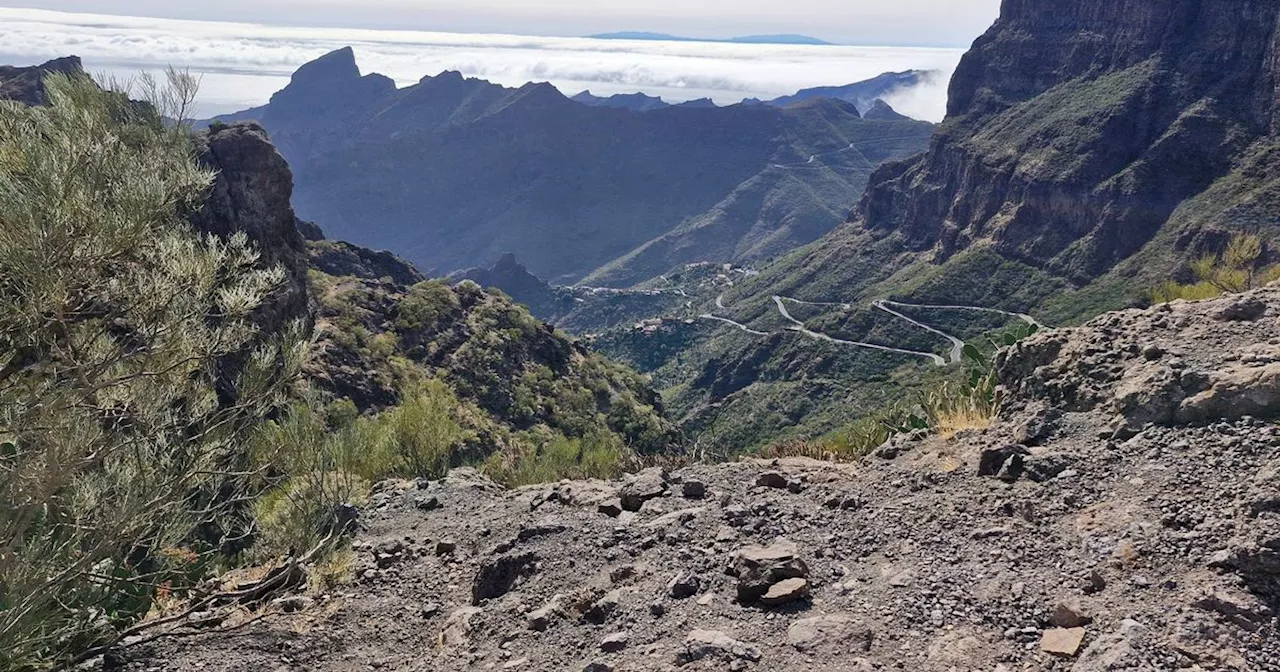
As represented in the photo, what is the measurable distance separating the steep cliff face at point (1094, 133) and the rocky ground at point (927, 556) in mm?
92930

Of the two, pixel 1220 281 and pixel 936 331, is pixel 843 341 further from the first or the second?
pixel 1220 281

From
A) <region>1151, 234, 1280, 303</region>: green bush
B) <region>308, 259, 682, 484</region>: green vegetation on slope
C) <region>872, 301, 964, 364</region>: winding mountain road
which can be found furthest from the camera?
<region>872, 301, 964, 364</region>: winding mountain road

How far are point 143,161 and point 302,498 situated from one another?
12.3 feet

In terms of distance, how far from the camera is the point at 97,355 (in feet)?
20.6

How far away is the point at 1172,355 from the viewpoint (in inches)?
305

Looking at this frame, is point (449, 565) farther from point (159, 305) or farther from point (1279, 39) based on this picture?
point (1279, 39)

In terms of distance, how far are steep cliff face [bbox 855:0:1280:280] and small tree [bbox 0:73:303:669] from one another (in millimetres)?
97800


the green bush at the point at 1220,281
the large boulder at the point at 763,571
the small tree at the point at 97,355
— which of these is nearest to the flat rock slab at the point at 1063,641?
the large boulder at the point at 763,571

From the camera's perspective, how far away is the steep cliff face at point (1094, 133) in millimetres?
90688

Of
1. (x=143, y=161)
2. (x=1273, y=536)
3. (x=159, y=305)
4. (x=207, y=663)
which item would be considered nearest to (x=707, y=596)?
(x=1273, y=536)

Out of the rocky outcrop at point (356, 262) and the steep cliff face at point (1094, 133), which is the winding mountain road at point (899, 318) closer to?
the steep cliff face at point (1094, 133)

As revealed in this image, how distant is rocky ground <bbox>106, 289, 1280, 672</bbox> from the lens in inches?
201

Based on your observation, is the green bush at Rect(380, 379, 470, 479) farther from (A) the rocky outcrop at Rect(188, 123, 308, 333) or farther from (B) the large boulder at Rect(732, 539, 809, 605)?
(A) the rocky outcrop at Rect(188, 123, 308, 333)

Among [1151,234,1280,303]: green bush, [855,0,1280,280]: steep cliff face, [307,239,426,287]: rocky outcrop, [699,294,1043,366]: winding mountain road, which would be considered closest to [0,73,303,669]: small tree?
[1151,234,1280,303]: green bush
